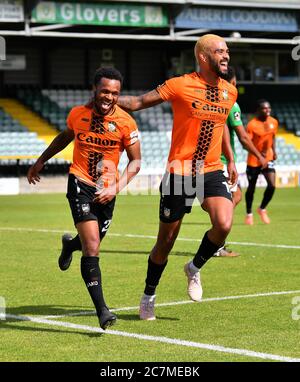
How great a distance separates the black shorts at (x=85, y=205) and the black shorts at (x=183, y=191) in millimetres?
458

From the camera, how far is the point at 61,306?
8.54 meters

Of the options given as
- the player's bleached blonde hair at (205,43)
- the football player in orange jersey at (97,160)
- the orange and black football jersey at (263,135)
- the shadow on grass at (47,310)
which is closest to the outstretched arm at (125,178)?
the football player in orange jersey at (97,160)

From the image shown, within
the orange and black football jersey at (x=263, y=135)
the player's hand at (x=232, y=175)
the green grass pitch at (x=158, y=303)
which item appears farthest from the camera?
the orange and black football jersey at (x=263, y=135)

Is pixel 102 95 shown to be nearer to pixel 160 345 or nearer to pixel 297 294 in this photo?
pixel 160 345

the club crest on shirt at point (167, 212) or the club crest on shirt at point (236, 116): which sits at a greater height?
the club crest on shirt at point (167, 212)

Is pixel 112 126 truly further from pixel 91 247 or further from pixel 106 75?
pixel 91 247

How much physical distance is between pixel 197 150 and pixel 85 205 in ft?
3.50

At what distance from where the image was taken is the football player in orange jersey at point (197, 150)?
767 centimetres

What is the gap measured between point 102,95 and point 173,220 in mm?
1200

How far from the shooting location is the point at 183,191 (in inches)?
303

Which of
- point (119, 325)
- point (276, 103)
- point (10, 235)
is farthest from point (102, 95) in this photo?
point (276, 103)

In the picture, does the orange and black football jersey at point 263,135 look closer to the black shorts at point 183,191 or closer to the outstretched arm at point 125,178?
the black shorts at point 183,191

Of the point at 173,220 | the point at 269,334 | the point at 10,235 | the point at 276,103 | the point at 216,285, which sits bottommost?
the point at 276,103
